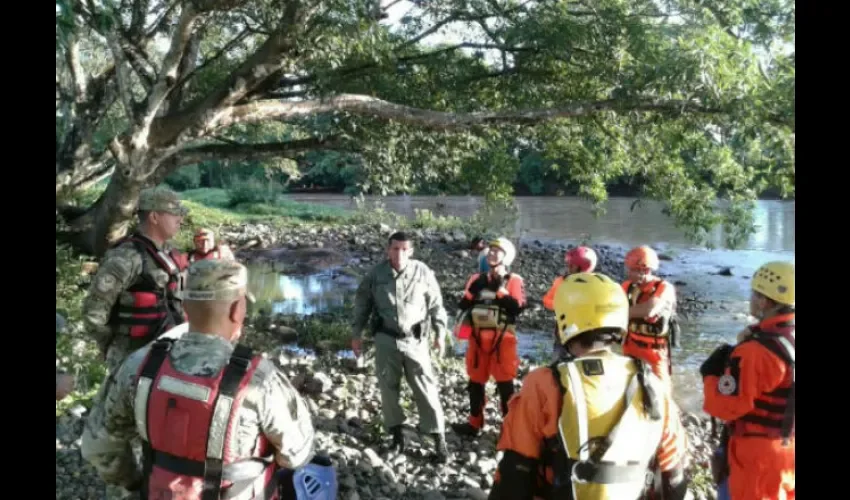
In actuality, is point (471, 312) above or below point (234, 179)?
below

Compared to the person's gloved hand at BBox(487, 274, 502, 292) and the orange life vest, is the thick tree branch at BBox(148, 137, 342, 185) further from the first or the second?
the orange life vest

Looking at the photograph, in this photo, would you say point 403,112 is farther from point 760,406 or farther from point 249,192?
point 249,192

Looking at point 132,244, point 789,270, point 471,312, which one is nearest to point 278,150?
point 471,312

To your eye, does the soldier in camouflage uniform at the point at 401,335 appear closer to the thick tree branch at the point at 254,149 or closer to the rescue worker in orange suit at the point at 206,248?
the rescue worker in orange suit at the point at 206,248

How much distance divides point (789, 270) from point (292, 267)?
18.3 metres

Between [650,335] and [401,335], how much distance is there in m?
2.17

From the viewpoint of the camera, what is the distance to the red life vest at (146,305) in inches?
163

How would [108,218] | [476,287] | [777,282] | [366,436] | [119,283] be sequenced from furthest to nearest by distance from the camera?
[108,218]
[476,287]
[366,436]
[119,283]
[777,282]

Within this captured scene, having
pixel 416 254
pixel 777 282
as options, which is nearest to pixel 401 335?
pixel 777 282

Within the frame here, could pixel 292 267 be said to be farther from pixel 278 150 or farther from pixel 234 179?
pixel 234 179

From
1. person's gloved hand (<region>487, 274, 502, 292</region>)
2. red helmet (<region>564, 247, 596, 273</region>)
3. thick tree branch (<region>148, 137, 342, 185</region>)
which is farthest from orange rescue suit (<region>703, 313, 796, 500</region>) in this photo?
thick tree branch (<region>148, 137, 342, 185</region>)

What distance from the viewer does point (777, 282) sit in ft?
10.6

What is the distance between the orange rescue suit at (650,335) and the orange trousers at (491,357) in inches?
41.0

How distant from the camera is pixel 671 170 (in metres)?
7.97
